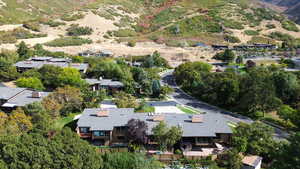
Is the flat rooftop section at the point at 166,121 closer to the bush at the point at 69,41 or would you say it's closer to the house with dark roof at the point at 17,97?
the house with dark roof at the point at 17,97

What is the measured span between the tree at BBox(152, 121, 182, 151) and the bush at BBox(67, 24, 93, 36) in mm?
77309

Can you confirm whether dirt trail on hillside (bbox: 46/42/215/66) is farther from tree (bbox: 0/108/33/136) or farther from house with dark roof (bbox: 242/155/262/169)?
tree (bbox: 0/108/33/136)

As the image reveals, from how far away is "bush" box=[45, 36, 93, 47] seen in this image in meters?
84.6

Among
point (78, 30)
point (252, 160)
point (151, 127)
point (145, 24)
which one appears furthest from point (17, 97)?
point (145, 24)

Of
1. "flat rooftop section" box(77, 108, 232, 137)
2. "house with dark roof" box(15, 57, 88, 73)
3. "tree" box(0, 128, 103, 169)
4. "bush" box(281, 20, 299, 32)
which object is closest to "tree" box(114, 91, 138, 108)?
"flat rooftop section" box(77, 108, 232, 137)

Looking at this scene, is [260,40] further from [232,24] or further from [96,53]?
[96,53]

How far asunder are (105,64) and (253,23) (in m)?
83.6

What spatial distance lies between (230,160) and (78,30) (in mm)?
83962

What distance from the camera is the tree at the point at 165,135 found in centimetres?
2809

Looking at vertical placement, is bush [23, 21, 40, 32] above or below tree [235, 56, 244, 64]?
above

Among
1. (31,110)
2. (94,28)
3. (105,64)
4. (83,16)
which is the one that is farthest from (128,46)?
(31,110)

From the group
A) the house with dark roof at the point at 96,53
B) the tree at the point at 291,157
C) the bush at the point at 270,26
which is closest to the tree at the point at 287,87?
the tree at the point at 291,157

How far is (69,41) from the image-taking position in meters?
88.1

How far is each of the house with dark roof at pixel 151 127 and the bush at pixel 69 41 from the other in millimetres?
57389
